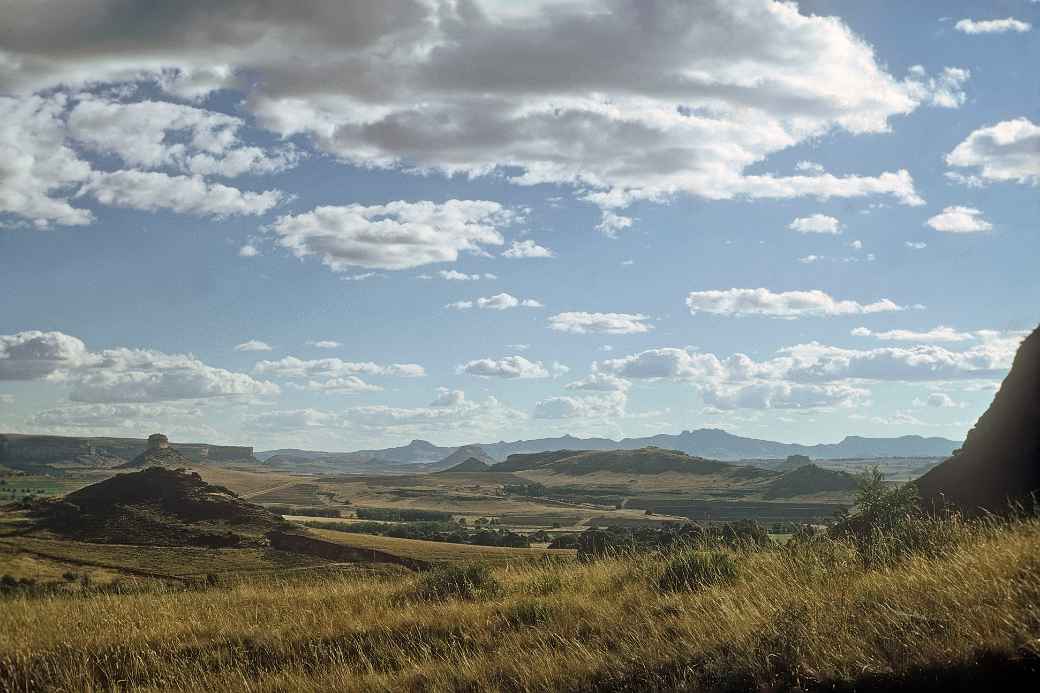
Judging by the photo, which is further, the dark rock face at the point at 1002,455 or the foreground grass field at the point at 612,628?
the dark rock face at the point at 1002,455

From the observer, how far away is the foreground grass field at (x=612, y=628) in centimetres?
852

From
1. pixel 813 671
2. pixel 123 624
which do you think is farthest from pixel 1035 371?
pixel 123 624

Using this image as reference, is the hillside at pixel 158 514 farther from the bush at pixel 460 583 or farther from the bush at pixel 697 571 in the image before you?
the bush at pixel 697 571

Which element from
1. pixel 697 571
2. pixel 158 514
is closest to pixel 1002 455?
pixel 697 571

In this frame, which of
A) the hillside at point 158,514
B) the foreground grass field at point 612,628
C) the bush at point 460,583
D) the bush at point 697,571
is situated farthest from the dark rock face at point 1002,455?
the hillside at point 158,514

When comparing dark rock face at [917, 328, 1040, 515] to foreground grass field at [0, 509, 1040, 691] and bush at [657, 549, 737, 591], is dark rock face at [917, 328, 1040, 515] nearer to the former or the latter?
foreground grass field at [0, 509, 1040, 691]

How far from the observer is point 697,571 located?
14.6m

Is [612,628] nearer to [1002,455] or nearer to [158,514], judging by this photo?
[1002,455]

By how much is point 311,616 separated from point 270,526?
105 meters

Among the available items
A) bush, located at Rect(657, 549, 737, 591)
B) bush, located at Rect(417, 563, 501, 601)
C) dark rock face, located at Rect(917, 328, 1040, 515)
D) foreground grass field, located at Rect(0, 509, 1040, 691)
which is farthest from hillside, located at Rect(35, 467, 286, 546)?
bush, located at Rect(657, 549, 737, 591)

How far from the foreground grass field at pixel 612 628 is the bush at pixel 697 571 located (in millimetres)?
41

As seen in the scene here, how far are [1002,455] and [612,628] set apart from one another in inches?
505

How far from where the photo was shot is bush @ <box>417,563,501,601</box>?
1595 centimetres

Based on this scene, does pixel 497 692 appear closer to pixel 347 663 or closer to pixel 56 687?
pixel 347 663
